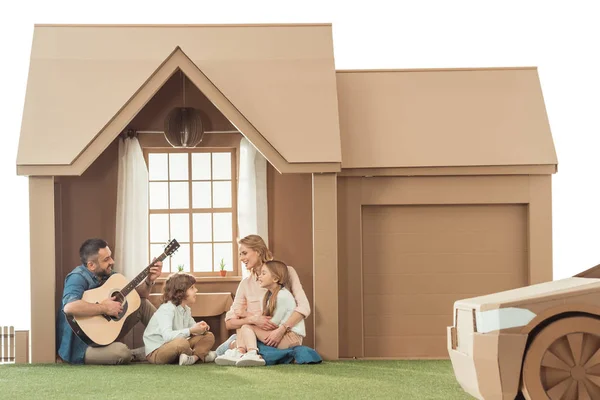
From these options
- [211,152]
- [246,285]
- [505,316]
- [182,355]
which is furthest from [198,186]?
[505,316]

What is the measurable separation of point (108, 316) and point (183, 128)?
2810mm

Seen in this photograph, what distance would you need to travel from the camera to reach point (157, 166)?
517 inches

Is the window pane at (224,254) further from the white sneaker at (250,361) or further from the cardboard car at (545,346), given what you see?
the cardboard car at (545,346)

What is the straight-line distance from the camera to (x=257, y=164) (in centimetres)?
1288

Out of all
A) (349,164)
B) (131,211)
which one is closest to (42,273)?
(131,211)

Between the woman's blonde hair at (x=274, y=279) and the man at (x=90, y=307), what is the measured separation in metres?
1.50

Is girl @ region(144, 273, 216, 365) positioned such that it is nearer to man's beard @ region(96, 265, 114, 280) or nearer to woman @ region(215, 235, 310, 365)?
woman @ region(215, 235, 310, 365)

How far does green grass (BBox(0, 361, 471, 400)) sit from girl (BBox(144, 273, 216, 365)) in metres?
0.22

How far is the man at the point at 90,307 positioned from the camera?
37.6 feet

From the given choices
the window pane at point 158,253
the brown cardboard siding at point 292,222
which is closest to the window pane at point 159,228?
the window pane at point 158,253

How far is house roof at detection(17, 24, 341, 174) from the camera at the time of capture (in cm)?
1173

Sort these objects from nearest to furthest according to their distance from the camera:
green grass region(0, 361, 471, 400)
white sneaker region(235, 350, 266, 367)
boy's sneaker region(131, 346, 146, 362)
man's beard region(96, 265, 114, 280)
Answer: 1. green grass region(0, 361, 471, 400)
2. white sneaker region(235, 350, 266, 367)
3. man's beard region(96, 265, 114, 280)
4. boy's sneaker region(131, 346, 146, 362)

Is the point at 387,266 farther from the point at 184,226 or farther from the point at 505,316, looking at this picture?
the point at 505,316

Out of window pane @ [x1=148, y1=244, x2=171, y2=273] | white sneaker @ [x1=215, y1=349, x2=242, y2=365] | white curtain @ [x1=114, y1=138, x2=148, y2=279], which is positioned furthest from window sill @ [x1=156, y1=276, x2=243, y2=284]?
white sneaker @ [x1=215, y1=349, x2=242, y2=365]
